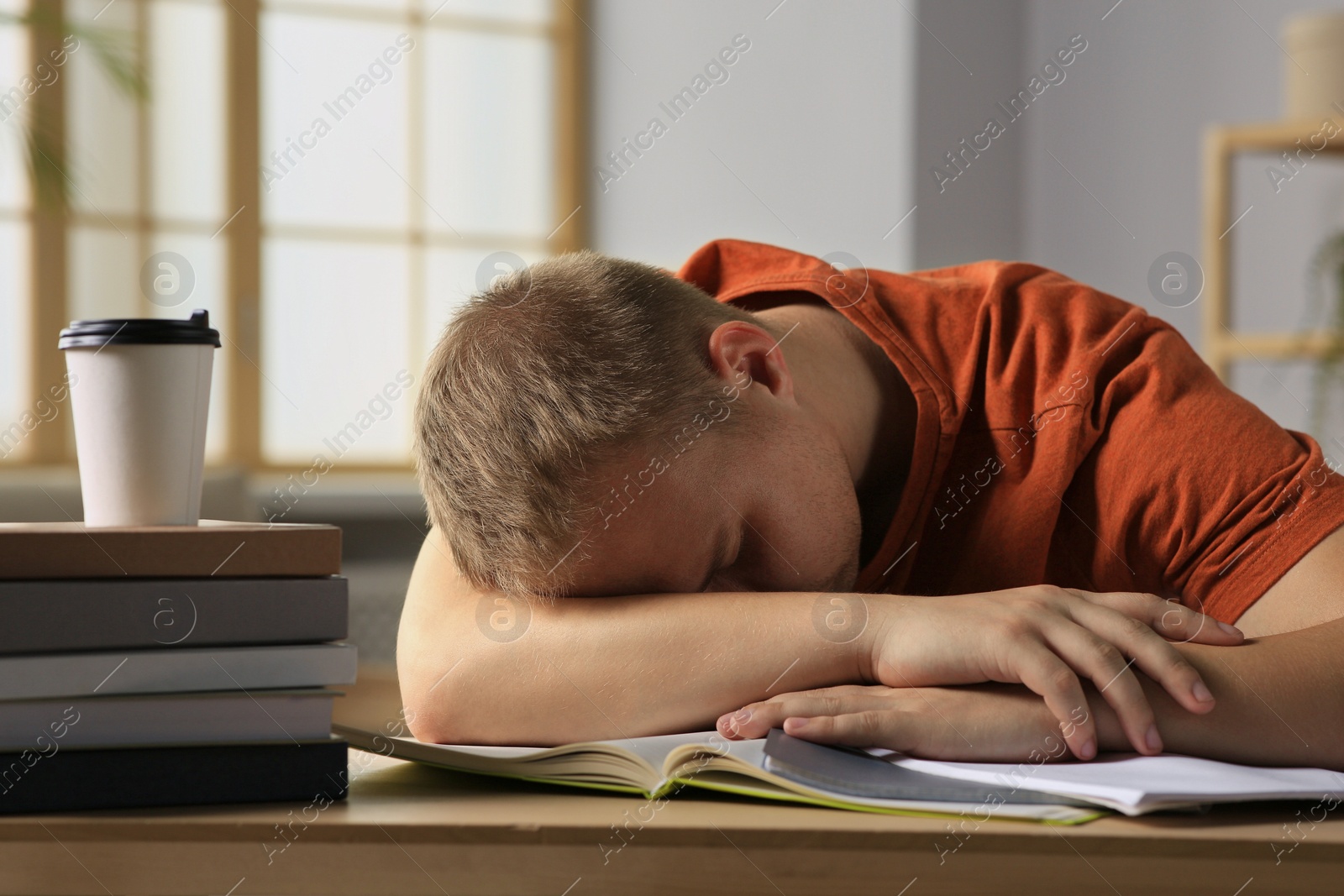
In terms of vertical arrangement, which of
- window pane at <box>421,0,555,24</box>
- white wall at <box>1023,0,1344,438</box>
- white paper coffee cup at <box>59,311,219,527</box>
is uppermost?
window pane at <box>421,0,555,24</box>

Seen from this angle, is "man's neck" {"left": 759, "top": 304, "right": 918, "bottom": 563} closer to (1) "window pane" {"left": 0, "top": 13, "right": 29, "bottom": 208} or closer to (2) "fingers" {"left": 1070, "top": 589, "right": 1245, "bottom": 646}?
(2) "fingers" {"left": 1070, "top": 589, "right": 1245, "bottom": 646}

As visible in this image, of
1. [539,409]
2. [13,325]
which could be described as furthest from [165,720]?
[13,325]

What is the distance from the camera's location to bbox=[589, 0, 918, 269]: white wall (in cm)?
351

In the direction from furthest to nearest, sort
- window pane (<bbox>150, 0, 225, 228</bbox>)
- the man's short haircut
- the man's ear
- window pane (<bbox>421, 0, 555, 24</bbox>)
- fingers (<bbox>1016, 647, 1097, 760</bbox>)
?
window pane (<bbox>421, 0, 555, 24</bbox>) → window pane (<bbox>150, 0, 225, 228</bbox>) → the man's ear → the man's short haircut → fingers (<bbox>1016, 647, 1097, 760</bbox>)

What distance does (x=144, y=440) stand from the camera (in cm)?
69

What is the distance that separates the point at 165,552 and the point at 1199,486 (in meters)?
0.66

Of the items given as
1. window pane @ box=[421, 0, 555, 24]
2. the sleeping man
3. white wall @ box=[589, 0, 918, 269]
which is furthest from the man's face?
window pane @ box=[421, 0, 555, 24]

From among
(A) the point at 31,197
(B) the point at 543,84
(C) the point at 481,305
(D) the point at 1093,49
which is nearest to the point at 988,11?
(D) the point at 1093,49

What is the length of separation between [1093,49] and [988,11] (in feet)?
1.07

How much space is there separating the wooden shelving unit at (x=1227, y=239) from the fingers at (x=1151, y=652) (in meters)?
2.15

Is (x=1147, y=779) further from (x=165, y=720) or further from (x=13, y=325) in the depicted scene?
Result: (x=13, y=325)

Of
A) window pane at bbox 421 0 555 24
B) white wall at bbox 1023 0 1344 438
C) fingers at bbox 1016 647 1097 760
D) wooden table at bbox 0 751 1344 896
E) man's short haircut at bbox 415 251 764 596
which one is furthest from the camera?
window pane at bbox 421 0 555 24

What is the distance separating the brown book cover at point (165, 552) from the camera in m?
0.57

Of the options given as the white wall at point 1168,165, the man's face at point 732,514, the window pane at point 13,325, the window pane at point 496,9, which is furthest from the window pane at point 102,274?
the man's face at point 732,514
